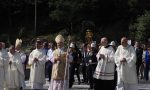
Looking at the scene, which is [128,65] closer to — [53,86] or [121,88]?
[121,88]

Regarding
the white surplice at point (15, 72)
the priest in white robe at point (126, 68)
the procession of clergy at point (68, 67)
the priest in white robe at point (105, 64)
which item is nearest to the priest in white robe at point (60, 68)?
the procession of clergy at point (68, 67)

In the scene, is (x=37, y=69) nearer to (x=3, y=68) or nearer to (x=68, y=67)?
(x=3, y=68)

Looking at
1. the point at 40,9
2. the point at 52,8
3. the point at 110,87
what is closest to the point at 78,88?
the point at 110,87

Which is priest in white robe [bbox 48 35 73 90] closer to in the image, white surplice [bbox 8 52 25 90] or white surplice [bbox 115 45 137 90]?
white surplice [bbox 8 52 25 90]

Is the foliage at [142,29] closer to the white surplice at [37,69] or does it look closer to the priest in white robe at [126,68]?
the white surplice at [37,69]

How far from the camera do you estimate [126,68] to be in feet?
53.9

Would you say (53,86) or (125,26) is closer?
(53,86)

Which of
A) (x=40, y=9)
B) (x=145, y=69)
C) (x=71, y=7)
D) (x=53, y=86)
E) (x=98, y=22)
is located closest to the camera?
(x=53, y=86)

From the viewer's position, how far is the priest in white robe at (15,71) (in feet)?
54.9

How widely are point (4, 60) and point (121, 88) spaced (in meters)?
3.84

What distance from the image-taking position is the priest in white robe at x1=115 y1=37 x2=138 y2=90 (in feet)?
53.5

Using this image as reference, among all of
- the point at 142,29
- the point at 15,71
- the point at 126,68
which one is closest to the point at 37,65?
the point at 15,71

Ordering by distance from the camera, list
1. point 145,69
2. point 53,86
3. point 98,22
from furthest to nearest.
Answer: point 98,22 < point 145,69 < point 53,86

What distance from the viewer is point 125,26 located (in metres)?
51.5
